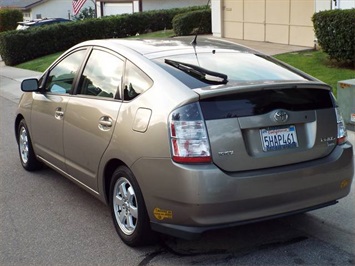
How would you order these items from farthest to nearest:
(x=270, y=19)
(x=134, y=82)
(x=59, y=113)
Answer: (x=270, y=19) → (x=59, y=113) → (x=134, y=82)

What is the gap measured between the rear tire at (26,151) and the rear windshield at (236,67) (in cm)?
263

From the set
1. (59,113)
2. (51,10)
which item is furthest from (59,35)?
(51,10)

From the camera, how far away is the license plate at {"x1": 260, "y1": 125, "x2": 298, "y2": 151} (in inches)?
155

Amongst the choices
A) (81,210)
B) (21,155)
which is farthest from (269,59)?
(21,155)

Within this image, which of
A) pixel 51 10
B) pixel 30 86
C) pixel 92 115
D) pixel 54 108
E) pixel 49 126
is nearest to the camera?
pixel 92 115

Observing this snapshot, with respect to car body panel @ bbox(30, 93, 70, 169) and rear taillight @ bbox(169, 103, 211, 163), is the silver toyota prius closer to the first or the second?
rear taillight @ bbox(169, 103, 211, 163)

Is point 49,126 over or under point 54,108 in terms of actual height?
under

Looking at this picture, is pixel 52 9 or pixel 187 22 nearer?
pixel 187 22

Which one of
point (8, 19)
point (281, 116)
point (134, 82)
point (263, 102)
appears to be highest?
point (8, 19)

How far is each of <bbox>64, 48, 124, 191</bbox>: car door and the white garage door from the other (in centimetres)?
2926

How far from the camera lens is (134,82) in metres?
4.50

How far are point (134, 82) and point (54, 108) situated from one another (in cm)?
143

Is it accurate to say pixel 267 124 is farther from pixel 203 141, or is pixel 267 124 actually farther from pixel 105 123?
pixel 105 123

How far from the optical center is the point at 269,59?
504cm
